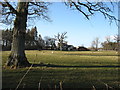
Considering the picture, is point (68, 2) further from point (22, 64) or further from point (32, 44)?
point (32, 44)

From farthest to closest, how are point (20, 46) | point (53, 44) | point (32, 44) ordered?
1. point (53, 44)
2. point (32, 44)
3. point (20, 46)

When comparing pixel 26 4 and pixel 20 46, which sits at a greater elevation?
pixel 26 4

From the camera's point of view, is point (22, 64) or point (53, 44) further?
point (53, 44)

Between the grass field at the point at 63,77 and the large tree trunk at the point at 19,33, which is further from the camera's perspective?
the large tree trunk at the point at 19,33

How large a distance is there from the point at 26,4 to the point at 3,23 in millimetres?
2264

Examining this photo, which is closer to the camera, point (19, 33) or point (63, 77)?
point (63, 77)

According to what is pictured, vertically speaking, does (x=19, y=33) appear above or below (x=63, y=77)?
above

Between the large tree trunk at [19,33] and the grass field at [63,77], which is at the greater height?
the large tree trunk at [19,33]

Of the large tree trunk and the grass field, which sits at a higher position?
the large tree trunk

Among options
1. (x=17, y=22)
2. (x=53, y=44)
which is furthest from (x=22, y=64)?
(x=53, y=44)

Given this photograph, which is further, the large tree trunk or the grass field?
the large tree trunk

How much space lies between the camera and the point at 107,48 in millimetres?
119750

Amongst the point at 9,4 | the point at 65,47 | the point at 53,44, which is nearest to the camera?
the point at 9,4

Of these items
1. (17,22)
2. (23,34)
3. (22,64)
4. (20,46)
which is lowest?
(22,64)
